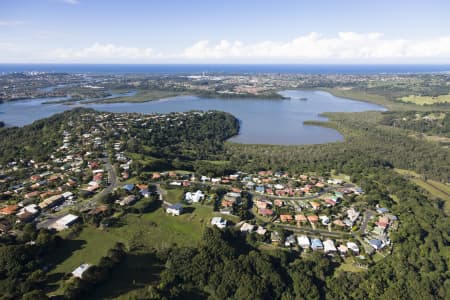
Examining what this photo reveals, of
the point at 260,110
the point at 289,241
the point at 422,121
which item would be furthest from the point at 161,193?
the point at 422,121

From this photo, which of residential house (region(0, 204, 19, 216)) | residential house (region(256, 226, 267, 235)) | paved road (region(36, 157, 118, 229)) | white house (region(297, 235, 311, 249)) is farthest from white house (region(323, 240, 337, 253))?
residential house (region(0, 204, 19, 216))

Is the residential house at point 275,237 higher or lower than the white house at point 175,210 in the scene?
lower

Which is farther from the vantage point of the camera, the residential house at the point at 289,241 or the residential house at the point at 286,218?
the residential house at the point at 286,218

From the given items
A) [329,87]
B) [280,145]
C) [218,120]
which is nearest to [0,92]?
[218,120]

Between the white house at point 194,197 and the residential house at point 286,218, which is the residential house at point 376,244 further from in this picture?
the white house at point 194,197

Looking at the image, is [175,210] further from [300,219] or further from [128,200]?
[300,219]

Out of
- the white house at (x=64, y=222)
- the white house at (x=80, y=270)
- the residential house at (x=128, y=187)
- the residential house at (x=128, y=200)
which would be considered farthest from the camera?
the residential house at (x=128, y=187)

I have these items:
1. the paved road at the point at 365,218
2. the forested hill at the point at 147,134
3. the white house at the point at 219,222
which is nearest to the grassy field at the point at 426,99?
the forested hill at the point at 147,134

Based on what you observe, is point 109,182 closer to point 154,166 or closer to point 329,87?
point 154,166

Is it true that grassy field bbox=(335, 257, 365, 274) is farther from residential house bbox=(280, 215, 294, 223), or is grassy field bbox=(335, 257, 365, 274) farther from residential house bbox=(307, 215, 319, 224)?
residential house bbox=(280, 215, 294, 223)
